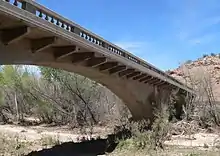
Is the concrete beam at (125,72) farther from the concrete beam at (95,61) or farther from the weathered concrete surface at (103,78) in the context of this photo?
the concrete beam at (95,61)

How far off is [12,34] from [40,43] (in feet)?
5.45

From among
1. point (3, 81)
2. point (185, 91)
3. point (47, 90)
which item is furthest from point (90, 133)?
point (3, 81)

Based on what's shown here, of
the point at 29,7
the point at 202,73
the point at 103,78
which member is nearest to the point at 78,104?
the point at 103,78

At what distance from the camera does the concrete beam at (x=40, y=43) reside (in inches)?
480

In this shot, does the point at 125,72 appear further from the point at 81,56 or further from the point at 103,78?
the point at 81,56

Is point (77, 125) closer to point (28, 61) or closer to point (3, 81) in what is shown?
point (3, 81)

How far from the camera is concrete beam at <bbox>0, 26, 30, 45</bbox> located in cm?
1053

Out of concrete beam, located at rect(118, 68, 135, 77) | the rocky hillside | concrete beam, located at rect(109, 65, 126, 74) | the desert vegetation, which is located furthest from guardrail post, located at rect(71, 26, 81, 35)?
the rocky hillside

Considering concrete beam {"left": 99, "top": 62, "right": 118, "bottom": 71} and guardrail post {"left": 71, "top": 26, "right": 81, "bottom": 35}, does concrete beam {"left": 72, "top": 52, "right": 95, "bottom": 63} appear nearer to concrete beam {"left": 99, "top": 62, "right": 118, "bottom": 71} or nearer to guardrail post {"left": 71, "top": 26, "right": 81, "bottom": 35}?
guardrail post {"left": 71, "top": 26, "right": 81, "bottom": 35}

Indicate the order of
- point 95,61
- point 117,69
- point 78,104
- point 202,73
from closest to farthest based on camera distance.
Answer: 1. point 95,61
2. point 117,69
3. point 78,104
4. point 202,73

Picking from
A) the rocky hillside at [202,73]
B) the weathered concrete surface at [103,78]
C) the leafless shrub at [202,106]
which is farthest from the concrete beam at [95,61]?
the rocky hillside at [202,73]

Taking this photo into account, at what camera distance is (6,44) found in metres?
10.9

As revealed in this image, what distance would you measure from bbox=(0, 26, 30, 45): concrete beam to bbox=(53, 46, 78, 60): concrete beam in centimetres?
322

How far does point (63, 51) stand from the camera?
1402 cm
